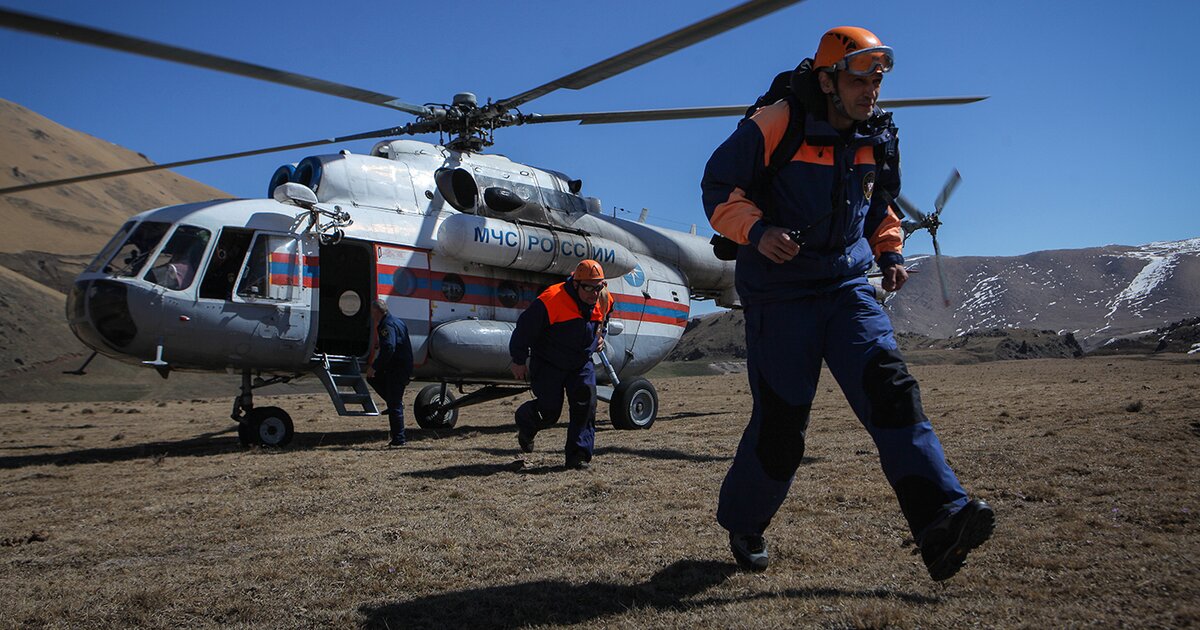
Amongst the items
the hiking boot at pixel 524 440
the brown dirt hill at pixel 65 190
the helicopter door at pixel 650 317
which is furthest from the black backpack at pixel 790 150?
the brown dirt hill at pixel 65 190

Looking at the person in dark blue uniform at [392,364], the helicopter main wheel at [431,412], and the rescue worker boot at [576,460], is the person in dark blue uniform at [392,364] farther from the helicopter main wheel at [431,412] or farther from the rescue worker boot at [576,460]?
the rescue worker boot at [576,460]

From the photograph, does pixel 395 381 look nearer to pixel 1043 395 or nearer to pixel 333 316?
pixel 333 316

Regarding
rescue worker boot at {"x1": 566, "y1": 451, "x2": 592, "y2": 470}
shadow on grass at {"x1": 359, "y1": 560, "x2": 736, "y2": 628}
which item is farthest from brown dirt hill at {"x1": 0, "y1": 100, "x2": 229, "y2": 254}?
shadow on grass at {"x1": 359, "y1": 560, "x2": 736, "y2": 628}

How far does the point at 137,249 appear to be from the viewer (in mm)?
9250

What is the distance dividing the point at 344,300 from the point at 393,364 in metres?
1.75

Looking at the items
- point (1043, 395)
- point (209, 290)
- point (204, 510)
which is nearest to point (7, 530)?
point (204, 510)

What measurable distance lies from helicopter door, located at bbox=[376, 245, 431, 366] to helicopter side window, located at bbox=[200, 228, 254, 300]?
1508 millimetres

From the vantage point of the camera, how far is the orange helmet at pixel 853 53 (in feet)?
11.8

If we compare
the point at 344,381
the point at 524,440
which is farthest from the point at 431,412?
the point at 524,440

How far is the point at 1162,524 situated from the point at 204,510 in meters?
5.34

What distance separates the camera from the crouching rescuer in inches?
141

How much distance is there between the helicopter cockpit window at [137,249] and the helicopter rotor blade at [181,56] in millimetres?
2465

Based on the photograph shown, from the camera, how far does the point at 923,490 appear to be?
124 inches

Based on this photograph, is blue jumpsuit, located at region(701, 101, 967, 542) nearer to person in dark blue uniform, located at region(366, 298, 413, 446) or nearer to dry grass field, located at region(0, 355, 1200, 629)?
dry grass field, located at region(0, 355, 1200, 629)
